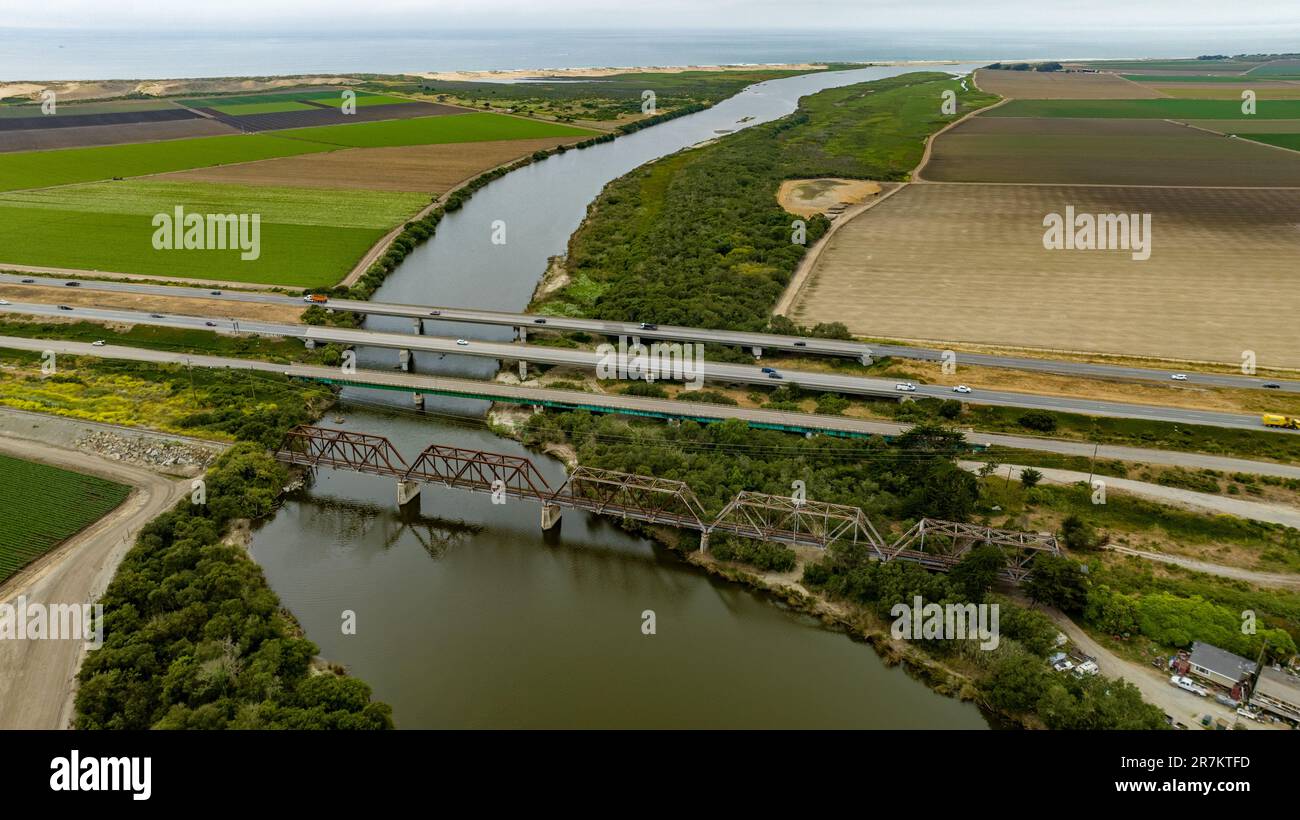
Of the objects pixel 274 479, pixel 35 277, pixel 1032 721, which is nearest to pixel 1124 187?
pixel 1032 721

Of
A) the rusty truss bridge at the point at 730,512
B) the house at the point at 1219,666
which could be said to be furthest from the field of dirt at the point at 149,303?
the house at the point at 1219,666

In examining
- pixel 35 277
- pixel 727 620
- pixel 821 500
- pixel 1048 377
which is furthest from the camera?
pixel 35 277

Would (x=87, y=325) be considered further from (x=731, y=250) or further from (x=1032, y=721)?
(x=1032, y=721)

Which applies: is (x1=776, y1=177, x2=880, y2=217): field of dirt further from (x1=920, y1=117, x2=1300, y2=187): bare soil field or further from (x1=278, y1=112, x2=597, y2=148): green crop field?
(x1=278, y1=112, x2=597, y2=148): green crop field

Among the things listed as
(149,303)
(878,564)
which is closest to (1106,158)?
(878,564)

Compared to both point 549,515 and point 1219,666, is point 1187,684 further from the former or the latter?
point 549,515

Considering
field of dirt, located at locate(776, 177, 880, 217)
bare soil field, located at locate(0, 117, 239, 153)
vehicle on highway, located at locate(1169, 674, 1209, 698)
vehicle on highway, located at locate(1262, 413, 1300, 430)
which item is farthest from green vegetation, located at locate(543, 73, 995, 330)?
bare soil field, located at locate(0, 117, 239, 153)
